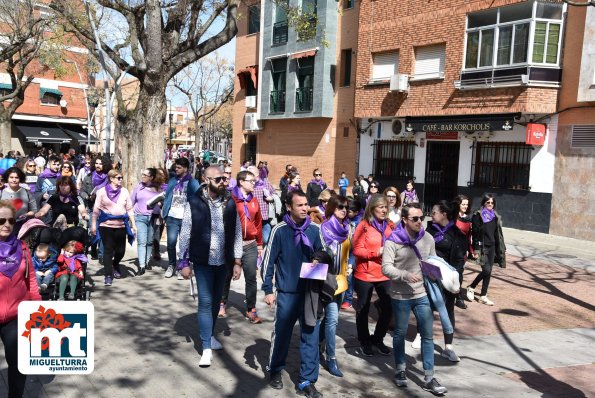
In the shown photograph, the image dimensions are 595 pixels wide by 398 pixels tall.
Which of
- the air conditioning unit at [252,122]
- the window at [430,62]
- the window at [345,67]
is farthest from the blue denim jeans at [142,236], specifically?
the air conditioning unit at [252,122]

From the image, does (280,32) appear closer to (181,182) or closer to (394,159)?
(394,159)

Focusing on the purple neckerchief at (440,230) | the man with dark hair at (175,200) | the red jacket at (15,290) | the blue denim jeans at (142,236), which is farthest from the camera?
the blue denim jeans at (142,236)

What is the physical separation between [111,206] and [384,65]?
16025mm

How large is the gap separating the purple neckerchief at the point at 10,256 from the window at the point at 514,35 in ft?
52.7

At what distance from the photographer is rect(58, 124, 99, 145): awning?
4228cm

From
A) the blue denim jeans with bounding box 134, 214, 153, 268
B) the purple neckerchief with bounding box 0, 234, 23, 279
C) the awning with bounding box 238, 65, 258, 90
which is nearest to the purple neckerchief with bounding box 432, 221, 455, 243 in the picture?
the purple neckerchief with bounding box 0, 234, 23, 279

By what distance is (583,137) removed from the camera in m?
16.5

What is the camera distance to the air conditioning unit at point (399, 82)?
20.7 meters

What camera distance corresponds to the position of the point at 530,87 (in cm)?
1698

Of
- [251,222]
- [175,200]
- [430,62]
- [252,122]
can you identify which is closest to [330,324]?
[251,222]

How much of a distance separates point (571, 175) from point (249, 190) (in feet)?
42.2

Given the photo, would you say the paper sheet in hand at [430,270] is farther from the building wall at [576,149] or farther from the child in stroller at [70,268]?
the building wall at [576,149]

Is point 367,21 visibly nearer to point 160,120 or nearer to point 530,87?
point 530,87

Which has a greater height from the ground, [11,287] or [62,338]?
[11,287]
